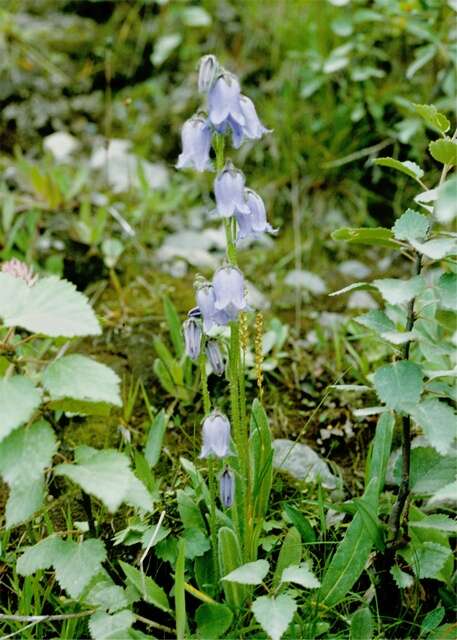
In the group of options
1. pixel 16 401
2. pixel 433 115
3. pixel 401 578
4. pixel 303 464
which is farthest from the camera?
pixel 303 464

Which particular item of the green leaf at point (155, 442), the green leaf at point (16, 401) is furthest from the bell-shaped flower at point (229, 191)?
the green leaf at point (155, 442)

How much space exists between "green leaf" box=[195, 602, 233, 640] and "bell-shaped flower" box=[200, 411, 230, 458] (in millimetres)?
386

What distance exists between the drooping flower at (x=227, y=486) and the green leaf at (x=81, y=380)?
416mm

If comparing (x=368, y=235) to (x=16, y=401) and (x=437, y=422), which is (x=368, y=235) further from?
(x=16, y=401)

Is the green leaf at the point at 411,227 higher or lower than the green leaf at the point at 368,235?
higher

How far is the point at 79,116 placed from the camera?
491cm

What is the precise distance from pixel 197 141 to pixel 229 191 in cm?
13

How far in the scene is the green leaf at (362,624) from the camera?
1.95m

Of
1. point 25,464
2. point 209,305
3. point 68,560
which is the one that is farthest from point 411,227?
point 68,560

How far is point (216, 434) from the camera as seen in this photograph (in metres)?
1.85

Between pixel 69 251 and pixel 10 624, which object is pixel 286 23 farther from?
pixel 10 624

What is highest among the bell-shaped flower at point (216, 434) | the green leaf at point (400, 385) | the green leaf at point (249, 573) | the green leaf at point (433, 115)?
the green leaf at point (433, 115)

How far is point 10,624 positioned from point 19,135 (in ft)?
11.0

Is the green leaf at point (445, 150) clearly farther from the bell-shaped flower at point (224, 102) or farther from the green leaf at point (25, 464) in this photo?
the green leaf at point (25, 464)
